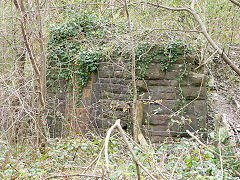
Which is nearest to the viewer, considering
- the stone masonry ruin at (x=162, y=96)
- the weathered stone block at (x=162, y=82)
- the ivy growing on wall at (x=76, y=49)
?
the stone masonry ruin at (x=162, y=96)

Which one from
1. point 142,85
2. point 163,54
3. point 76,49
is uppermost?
point 76,49

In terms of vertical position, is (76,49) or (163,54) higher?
(76,49)

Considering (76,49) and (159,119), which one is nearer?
(159,119)

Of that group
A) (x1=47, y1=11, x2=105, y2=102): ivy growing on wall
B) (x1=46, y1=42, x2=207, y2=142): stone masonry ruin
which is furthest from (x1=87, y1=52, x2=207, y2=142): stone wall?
(x1=47, y1=11, x2=105, y2=102): ivy growing on wall

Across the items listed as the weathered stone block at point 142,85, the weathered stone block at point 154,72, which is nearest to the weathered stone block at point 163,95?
the weathered stone block at point 142,85

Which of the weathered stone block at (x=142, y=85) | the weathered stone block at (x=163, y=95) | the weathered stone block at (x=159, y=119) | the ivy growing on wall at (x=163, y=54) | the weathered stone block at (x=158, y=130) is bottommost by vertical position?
the weathered stone block at (x=158, y=130)

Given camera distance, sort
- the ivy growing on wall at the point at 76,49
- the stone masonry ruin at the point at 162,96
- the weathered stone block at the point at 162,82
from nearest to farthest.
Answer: the stone masonry ruin at the point at 162,96 < the weathered stone block at the point at 162,82 < the ivy growing on wall at the point at 76,49

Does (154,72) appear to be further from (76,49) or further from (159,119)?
(76,49)

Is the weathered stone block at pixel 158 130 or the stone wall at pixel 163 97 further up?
the stone wall at pixel 163 97

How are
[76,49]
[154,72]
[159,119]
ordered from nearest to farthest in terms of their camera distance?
[159,119] < [154,72] < [76,49]

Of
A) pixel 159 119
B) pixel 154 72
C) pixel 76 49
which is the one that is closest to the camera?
pixel 159 119

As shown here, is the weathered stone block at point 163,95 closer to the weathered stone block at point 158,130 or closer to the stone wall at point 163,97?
the stone wall at point 163,97

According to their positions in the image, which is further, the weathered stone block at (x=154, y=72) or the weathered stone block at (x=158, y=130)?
the weathered stone block at (x=154, y=72)

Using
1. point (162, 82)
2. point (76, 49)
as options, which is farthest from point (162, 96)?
point (76, 49)
